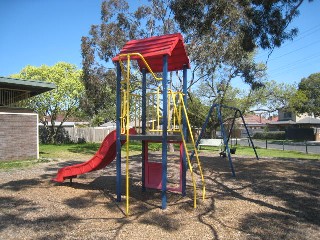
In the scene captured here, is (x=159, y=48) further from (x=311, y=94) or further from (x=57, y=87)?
(x=311, y=94)

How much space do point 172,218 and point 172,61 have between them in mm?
4217

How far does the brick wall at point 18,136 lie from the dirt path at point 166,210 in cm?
579

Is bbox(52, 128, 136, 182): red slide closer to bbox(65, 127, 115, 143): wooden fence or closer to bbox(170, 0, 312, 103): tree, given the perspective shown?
bbox(170, 0, 312, 103): tree

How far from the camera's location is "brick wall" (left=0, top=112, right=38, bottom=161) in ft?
49.6

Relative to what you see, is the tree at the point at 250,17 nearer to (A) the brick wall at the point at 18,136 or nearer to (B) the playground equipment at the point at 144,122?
(B) the playground equipment at the point at 144,122

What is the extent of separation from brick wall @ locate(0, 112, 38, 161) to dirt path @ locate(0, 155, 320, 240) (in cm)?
579

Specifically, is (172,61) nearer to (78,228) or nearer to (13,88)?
(78,228)

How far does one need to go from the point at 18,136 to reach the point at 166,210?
11648 millimetres

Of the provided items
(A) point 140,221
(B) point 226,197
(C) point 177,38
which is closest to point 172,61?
(C) point 177,38

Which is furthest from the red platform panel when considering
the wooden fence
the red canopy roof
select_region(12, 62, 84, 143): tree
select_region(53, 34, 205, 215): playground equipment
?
the wooden fence

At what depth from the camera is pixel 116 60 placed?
719 centimetres

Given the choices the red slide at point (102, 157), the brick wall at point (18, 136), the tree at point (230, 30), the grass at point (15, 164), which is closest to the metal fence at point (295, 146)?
the tree at point (230, 30)

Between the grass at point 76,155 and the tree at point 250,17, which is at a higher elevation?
the tree at point 250,17

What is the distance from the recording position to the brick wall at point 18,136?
49.6 feet
